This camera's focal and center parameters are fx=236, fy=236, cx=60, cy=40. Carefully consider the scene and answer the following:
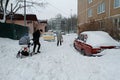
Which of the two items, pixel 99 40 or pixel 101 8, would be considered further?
pixel 101 8

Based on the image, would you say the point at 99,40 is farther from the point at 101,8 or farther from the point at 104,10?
the point at 101,8

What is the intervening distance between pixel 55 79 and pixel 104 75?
153 cm

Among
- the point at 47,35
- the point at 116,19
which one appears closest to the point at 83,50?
the point at 116,19

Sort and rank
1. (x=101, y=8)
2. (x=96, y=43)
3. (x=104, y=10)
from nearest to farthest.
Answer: (x=96, y=43) → (x=104, y=10) → (x=101, y=8)

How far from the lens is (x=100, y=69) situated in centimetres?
801

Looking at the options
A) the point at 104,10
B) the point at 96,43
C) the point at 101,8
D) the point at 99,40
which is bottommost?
the point at 96,43

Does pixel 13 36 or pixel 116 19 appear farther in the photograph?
pixel 116 19

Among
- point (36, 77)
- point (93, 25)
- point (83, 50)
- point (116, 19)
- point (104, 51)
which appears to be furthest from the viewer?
point (116, 19)

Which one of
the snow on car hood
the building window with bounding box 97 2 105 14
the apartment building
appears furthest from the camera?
the building window with bounding box 97 2 105 14

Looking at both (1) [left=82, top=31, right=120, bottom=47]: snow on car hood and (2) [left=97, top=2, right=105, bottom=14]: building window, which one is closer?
(1) [left=82, top=31, right=120, bottom=47]: snow on car hood

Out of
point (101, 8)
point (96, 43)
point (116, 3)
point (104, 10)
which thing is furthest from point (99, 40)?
point (101, 8)

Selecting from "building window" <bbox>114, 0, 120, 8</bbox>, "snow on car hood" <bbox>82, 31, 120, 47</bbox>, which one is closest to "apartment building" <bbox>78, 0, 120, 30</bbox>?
"building window" <bbox>114, 0, 120, 8</bbox>

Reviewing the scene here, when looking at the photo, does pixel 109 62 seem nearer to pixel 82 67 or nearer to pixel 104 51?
pixel 82 67

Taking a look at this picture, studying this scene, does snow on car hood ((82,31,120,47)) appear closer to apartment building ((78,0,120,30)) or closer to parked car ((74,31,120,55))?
parked car ((74,31,120,55))
